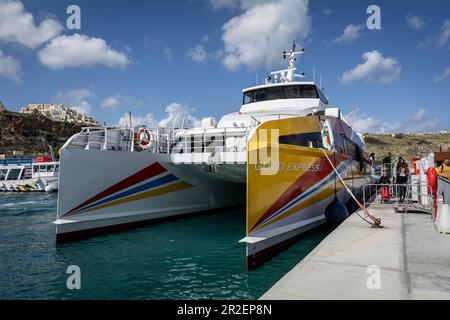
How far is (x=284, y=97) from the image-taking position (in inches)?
479

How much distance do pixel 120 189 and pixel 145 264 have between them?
313cm

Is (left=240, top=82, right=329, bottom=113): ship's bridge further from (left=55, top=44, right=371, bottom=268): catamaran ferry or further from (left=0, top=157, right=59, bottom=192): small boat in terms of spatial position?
(left=0, top=157, right=59, bottom=192): small boat

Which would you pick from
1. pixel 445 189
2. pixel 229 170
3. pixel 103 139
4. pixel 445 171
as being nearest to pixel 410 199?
pixel 445 171

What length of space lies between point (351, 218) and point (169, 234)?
4948mm

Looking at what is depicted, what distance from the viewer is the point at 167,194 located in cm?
1056

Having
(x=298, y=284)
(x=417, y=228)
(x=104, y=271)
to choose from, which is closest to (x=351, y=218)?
(x=417, y=228)

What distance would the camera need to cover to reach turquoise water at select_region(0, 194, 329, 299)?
526 cm

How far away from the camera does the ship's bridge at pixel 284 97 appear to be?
1181cm

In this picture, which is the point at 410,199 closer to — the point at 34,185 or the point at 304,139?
the point at 304,139

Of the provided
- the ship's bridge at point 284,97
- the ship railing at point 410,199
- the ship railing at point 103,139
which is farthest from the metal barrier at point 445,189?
the ship railing at point 103,139

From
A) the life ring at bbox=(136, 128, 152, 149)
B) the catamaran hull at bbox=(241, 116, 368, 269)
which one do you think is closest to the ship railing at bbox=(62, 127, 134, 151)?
the life ring at bbox=(136, 128, 152, 149)

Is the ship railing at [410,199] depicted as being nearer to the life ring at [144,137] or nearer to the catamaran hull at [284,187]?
the catamaran hull at [284,187]

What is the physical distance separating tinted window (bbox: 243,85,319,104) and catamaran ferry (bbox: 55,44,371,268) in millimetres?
37

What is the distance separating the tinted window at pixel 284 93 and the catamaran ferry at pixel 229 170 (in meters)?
0.04
